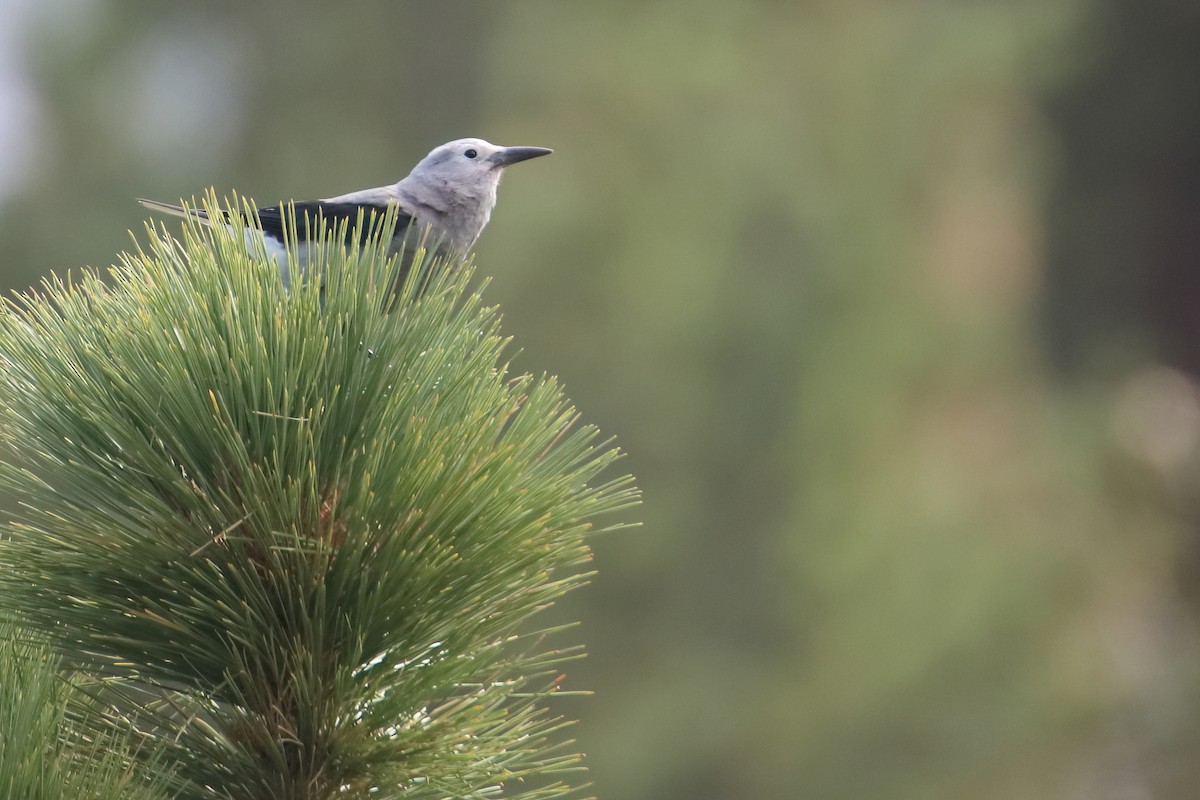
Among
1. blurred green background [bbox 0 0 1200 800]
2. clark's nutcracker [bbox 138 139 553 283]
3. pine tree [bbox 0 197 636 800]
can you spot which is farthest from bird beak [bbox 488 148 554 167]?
blurred green background [bbox 0 0 1200 800]

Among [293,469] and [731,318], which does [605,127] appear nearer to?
[731,318]

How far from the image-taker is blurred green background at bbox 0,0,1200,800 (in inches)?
255

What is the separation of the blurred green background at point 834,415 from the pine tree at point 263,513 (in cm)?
507

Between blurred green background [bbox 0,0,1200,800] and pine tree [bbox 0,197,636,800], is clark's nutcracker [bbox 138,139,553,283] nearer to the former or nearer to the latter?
pine tree [bbox 0,197,636,800]

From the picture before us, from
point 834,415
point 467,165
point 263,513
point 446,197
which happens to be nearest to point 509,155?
point 467,165

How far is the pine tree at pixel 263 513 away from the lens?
4.46ft

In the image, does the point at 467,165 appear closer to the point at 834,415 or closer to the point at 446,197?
the point at 446,197

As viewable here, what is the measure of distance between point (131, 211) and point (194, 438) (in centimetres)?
888

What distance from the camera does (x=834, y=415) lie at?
22.6 ft

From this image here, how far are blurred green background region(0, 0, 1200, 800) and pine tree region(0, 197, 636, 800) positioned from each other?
5070mm

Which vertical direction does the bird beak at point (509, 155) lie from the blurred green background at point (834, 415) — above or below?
below

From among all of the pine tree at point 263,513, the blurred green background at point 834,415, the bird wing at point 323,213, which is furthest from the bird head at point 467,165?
the blurred green background at point 834,415

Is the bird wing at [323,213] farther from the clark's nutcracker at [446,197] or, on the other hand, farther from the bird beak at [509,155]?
the bird beak at [509,155]

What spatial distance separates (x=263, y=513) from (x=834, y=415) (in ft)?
18.9
